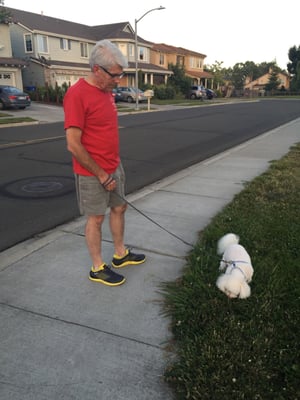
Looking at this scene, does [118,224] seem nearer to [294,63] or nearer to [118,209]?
[118,209]

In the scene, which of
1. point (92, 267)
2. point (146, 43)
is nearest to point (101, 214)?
point (92, 267)

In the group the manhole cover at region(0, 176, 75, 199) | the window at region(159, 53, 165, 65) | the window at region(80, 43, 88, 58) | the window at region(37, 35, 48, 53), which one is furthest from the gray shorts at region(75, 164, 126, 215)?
the window at region(159, 53, 165, 65)

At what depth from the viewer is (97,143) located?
3.00 m

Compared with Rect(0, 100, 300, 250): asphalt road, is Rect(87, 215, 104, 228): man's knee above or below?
above

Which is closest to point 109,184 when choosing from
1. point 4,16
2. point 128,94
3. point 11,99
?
point 11,99

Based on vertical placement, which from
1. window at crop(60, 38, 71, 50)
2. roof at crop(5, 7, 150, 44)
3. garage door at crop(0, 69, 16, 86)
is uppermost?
roof at crop(5, 7, 150, 44)

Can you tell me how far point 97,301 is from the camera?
304 centimetres

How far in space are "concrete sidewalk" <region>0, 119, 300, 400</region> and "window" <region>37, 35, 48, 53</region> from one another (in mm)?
36361

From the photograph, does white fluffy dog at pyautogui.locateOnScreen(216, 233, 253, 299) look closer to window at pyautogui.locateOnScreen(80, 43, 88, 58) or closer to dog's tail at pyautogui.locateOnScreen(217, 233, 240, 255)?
dog's tail at pyautogui.locateOnScreen(217, 233, 240, 255)

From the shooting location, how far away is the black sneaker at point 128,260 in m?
3.60

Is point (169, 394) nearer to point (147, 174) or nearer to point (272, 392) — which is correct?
point (272, 392)

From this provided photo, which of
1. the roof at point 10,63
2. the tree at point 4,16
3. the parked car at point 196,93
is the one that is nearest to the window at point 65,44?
the tree at point 4,16

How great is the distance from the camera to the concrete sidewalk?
7.25 ft

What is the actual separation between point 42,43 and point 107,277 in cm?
3841
